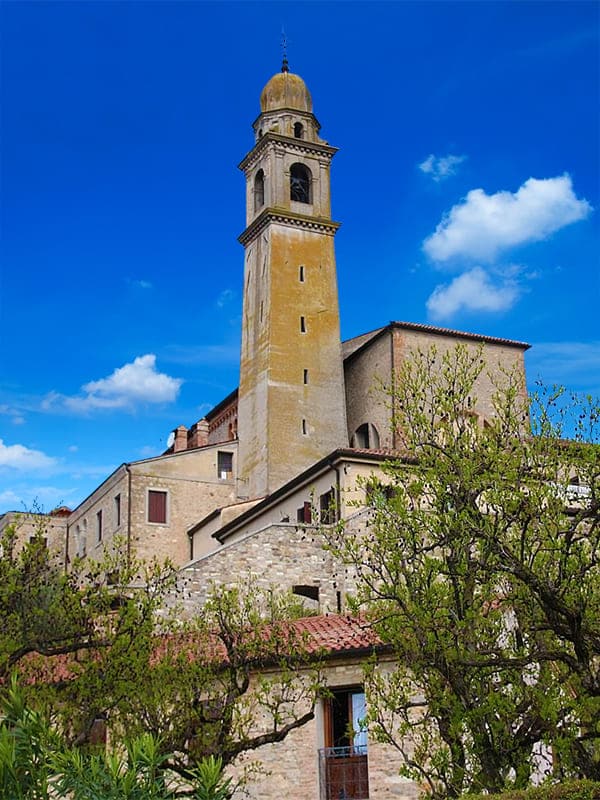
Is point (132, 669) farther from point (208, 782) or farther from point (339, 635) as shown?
point (208, 782)

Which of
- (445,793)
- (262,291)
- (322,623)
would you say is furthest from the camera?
(262,291)

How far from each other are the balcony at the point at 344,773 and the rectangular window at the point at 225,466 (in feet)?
83.7

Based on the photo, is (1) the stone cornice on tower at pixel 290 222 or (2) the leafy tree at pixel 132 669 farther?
(1) the stone cornice on tower at pixel 290 222

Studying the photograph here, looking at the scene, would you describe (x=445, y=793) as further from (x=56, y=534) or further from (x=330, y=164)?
(x=56, y=534)

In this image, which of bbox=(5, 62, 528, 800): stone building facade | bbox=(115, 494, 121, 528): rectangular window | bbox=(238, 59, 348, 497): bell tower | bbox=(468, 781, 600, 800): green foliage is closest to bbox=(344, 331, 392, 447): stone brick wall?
bbox=(5, 62, 528, 800): stone building facade

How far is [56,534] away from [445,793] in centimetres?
4201

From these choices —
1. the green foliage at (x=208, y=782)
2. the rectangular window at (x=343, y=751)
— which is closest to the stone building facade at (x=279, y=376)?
the rectangular window at (x=343, y=751)

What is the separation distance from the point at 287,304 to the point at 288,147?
7.92 meters

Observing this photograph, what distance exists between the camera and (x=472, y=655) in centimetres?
1410

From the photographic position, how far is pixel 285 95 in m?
49.2

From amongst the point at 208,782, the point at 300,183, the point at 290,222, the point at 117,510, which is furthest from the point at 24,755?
the point at 300,183

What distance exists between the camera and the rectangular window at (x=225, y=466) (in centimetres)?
4591

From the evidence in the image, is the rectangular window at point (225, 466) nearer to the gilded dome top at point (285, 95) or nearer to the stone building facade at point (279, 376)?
the stone building facade at point (279, 376)

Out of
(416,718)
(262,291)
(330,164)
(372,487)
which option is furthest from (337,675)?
(330,164)
